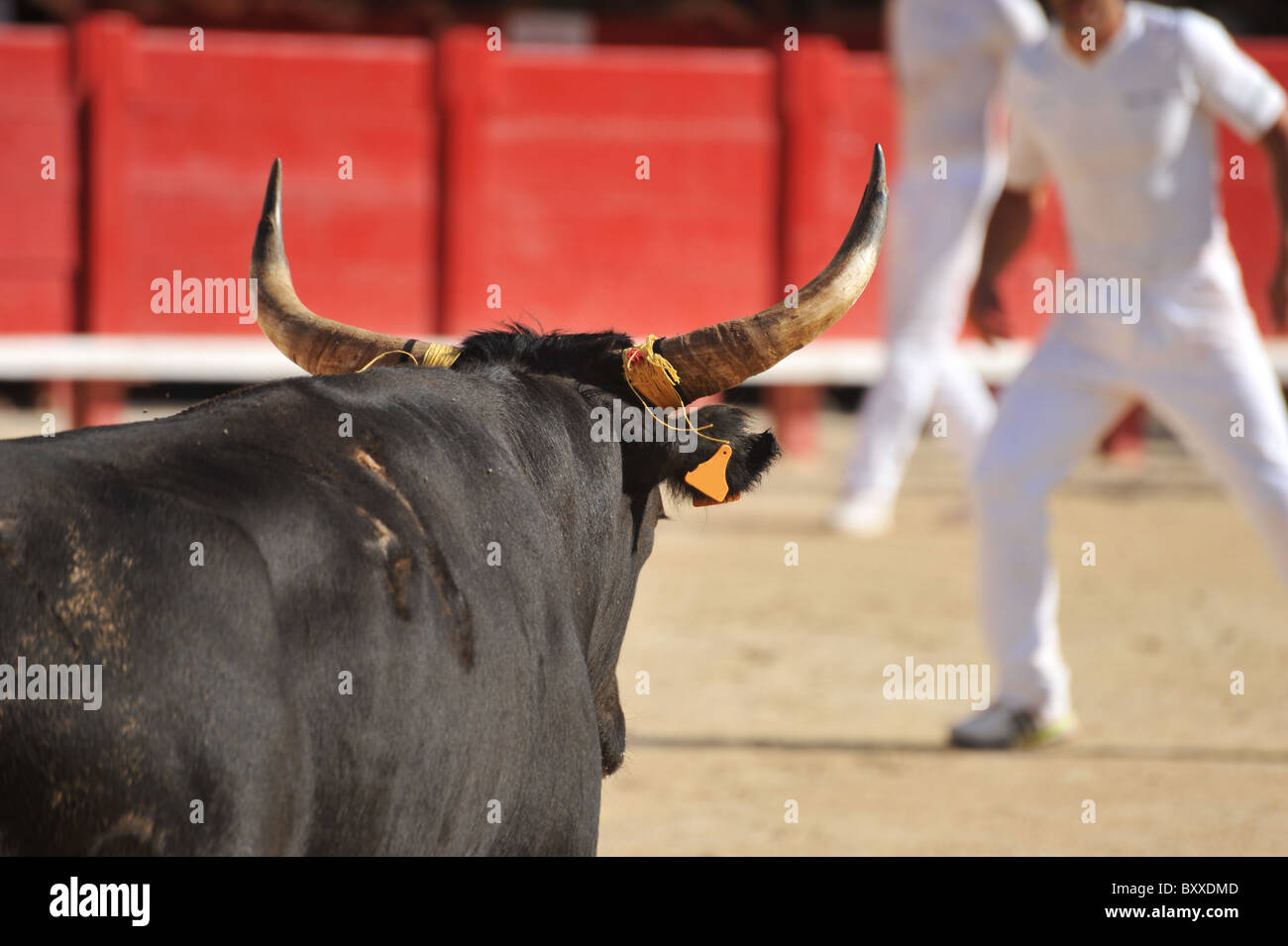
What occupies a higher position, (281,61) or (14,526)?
(281,61)

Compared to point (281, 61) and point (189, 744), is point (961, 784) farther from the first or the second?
point (281, 61)

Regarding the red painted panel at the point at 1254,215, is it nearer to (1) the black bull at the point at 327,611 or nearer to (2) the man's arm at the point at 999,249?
(2) the man's arm at the point at 999,249

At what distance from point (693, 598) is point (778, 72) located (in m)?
5.09

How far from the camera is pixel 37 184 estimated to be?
10.5 metres

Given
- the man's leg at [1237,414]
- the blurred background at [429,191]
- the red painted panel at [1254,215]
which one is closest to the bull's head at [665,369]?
the man's leg at [1237,414]

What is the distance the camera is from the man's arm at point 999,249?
466 cm

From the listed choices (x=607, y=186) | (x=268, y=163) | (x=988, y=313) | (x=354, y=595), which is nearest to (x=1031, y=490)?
(x=988, y=313)

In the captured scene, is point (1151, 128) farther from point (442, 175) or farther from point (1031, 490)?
point (442, 175)

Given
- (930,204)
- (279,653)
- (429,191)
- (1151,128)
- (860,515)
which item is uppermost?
(429,191)

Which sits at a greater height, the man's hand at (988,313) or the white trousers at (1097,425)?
the man's hand at (988,313)

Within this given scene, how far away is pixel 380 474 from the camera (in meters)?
2.06

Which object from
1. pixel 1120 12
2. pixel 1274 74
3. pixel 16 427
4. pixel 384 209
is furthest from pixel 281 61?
pixel 1120 12

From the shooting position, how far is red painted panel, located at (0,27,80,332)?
34.2ft

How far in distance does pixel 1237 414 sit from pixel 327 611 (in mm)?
2988
